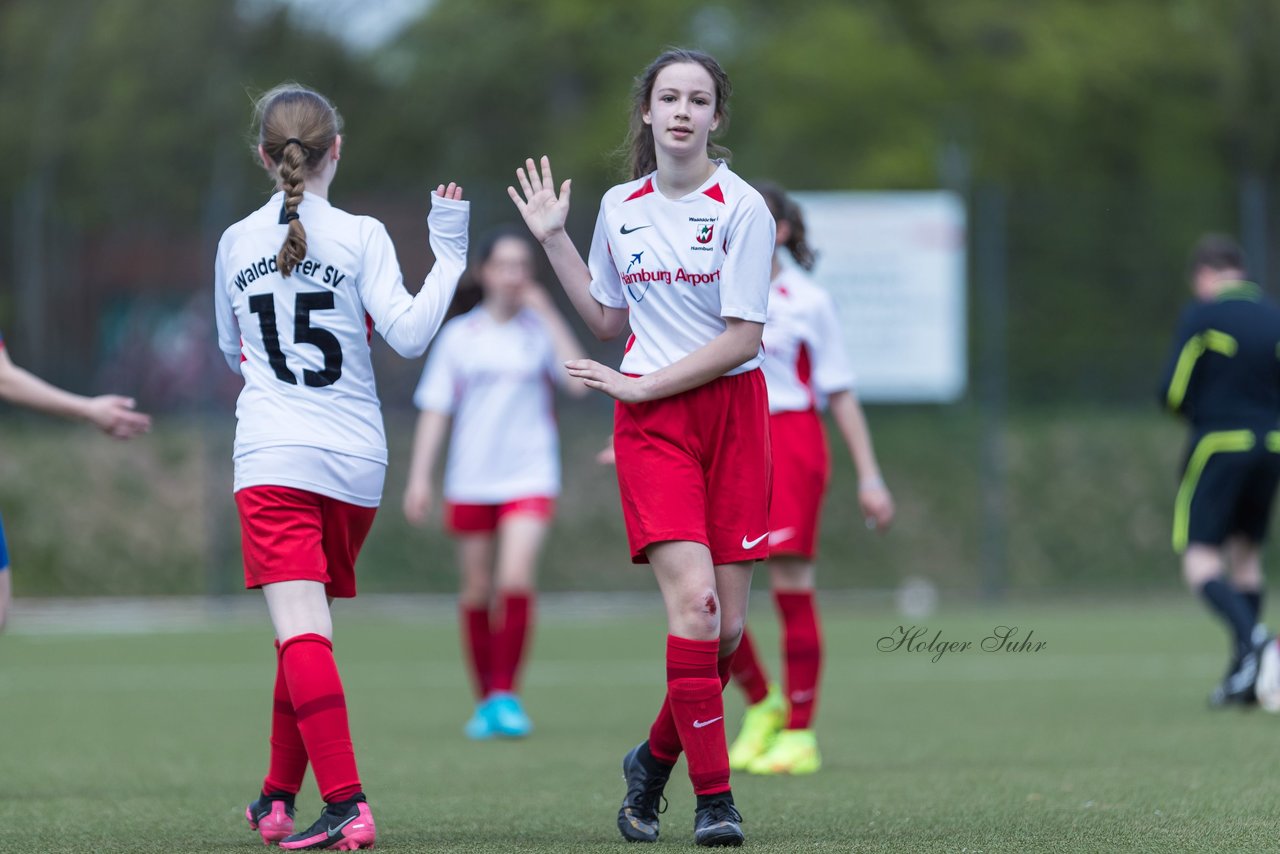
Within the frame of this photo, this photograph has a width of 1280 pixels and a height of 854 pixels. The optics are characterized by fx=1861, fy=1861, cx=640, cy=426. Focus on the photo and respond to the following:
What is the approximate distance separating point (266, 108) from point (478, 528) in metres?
4.07

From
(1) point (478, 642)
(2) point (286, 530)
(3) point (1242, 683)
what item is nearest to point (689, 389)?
(2) point (286, 530)

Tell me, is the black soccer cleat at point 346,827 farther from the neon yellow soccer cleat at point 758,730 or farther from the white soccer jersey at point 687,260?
the neon yellow soccer cleat at point 758,730

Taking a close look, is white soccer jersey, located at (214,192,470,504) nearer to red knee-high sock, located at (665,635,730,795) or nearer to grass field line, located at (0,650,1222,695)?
red knee-high sock, located at (665,635,730,795)

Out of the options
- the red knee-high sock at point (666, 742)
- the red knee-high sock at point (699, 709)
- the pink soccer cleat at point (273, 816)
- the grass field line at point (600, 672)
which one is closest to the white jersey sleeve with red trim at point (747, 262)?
the red knee-high sock at point (699, 709)

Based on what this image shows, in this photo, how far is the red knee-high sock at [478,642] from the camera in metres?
8.57

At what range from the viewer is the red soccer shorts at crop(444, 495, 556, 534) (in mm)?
8680

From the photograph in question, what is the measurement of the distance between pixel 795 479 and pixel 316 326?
2677 millimetres

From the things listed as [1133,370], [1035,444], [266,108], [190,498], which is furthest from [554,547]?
[266,108]

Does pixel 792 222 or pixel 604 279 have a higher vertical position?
pixel 792 222

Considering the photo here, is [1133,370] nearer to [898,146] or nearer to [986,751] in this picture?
[898,146]

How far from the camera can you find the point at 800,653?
6.99 m

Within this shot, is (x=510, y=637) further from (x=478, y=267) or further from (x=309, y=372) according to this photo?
(x=309, y=372)

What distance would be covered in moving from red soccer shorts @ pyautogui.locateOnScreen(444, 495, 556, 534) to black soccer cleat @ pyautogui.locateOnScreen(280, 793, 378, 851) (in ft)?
13.4

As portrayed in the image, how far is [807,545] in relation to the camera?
6988mm
